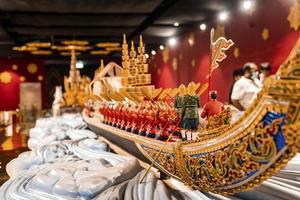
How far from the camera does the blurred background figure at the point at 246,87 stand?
3.65 meters

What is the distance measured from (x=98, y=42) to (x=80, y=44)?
678mm

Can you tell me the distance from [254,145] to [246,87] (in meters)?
2.61

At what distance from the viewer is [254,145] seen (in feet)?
3.90

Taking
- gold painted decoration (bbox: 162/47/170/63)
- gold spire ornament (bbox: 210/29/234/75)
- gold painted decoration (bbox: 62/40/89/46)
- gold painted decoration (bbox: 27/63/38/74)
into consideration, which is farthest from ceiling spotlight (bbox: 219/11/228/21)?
gold painted decoration (bbox: 27/63/38/74)

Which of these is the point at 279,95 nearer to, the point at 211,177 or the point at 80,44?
the point at 211,177

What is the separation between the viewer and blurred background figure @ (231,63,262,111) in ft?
12.0

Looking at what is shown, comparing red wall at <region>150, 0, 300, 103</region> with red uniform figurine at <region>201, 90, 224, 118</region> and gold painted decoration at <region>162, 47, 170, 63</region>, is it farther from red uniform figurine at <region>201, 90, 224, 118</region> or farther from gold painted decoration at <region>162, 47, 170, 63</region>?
red uniform figurine at <region>201, 90, 224, 118</region>

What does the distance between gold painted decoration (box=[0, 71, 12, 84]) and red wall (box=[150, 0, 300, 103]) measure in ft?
26.5

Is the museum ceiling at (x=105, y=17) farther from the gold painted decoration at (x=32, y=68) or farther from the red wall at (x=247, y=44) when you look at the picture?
the gold painted decoration at (x=32, y=68)

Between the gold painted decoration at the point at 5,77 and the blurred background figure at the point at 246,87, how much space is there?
929 cm

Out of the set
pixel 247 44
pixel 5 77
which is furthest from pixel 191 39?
pixel 5 77

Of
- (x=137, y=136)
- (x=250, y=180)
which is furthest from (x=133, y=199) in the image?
(x=137, y=136)

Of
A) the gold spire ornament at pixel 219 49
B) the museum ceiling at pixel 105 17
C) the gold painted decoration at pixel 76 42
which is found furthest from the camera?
the gold painted decoration at pixel 76 42

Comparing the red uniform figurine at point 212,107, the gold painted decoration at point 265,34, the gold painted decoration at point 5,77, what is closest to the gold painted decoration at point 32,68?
the gold painted decoration at point 5,77
